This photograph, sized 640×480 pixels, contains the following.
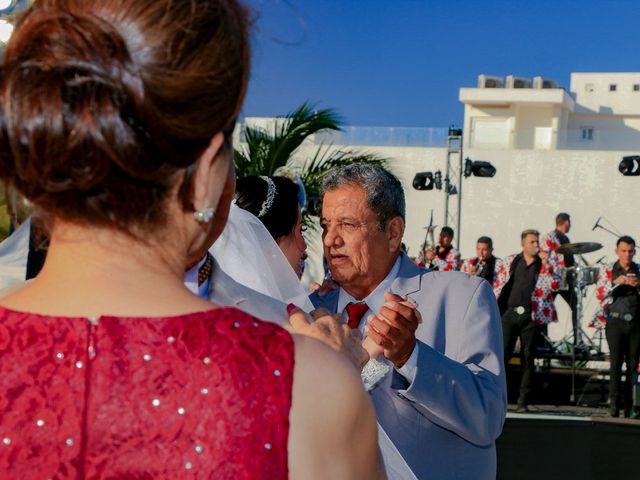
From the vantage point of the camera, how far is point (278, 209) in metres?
3.81

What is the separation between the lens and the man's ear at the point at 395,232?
12.3 feet

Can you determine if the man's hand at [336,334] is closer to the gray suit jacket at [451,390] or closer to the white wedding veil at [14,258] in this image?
the gray suit jacket at [451,390]

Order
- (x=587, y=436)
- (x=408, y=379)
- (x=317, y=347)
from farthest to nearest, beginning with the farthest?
(x=587, y=436) → (x=408, y=379) → (x=317, y=347)

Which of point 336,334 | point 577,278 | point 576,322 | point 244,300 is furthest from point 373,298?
point 576,322

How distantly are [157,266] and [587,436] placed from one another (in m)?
8.38

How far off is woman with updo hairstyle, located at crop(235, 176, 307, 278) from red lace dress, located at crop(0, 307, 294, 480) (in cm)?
237

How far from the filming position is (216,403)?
135 cm

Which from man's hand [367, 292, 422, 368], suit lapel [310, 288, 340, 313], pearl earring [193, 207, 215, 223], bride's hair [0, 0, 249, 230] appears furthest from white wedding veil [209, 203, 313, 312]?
bride's hair [0, 0, 249, 230]

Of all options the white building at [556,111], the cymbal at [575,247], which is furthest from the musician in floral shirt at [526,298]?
the white building at [556,111]

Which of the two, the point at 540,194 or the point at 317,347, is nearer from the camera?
the point at 317,347

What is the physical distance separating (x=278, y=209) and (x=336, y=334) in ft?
7.06

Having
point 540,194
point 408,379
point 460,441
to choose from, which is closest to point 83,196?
point 408,379

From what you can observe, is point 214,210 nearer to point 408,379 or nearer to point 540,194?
point 408,379

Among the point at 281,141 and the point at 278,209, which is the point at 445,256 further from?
the point at 278,209
